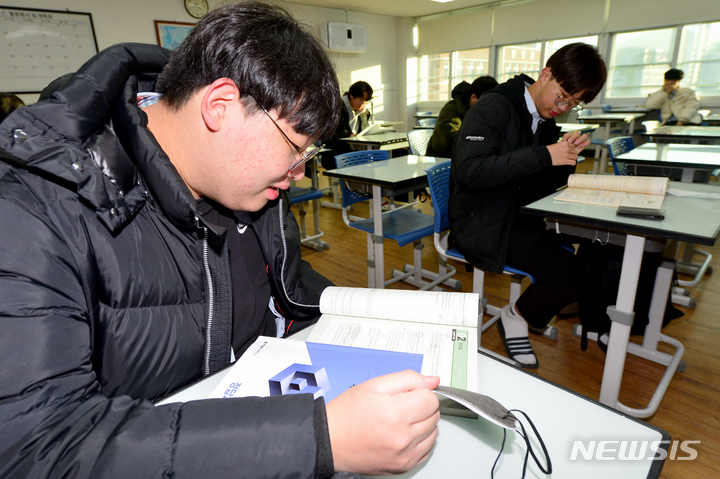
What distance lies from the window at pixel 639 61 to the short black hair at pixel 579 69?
285 inches

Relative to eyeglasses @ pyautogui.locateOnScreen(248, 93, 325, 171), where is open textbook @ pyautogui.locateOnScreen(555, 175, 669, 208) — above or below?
below

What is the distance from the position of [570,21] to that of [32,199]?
30.1 feet

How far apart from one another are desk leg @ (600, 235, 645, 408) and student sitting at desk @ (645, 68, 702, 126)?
527cm

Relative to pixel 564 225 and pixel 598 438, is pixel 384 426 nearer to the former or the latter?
pixel 598 438

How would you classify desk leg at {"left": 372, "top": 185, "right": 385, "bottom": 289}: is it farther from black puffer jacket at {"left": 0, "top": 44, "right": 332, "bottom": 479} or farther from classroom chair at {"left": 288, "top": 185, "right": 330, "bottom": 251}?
black puffer jacket at {"left": 0, "top": 44, "right": 332, "bottom": 479}

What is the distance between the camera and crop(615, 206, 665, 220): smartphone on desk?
1.28 metres

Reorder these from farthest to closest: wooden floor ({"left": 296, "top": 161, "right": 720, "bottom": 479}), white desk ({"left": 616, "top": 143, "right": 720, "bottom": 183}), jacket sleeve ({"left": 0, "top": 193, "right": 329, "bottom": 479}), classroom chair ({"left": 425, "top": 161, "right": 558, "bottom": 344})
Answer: white desk ({"left": 616, "top": 143, "right": 720, "bottom": 183}), classroom chair ({"left": 425, "top": 161, "right": 558, "bottom": 344}), wooden floor ({"left": 296, "top": 161, "right": 720, "bottom": 479}), jacket sleeve ({"left": 0, "top": 193, "right": 329, "bottom": 479})

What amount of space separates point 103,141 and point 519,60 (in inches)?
380

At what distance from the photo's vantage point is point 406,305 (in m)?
0.79

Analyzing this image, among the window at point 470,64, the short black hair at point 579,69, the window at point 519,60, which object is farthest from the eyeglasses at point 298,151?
the window at point 470,64

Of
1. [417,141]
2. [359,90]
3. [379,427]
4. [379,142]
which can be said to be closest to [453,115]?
[417,141]

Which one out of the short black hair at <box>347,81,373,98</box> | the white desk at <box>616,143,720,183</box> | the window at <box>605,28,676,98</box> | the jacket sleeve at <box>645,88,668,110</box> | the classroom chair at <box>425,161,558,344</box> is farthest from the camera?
the window at <box>605,28,676,98</box>

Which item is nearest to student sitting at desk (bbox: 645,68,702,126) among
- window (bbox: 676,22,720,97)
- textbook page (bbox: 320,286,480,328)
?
window (bbox: 676,22,720,97)

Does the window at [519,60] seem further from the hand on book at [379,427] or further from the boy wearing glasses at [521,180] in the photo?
the hand on book at [379,427]
